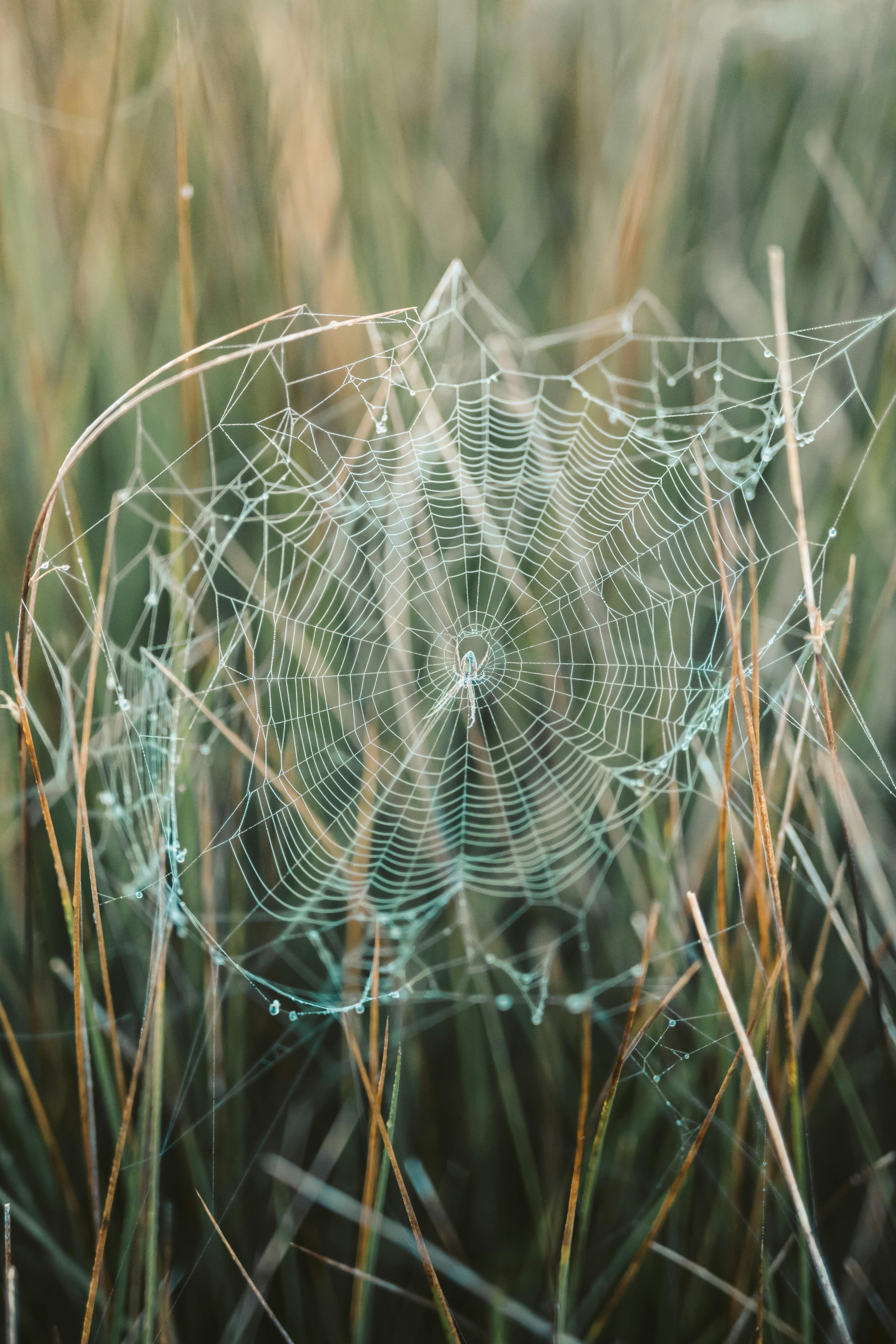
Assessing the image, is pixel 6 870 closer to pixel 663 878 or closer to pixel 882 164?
pixel 663 878

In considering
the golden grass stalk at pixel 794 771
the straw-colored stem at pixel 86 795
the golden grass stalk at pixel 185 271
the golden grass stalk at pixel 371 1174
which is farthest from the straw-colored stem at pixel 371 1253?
the golden grass stalk at pixel 185 271

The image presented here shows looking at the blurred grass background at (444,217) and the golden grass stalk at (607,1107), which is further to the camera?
the blurred grass background at (444,217)

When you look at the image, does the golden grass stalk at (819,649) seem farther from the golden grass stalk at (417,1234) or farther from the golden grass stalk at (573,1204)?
the golden grass stalk at (417,1234)

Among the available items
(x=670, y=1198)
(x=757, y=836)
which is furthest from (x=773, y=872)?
(x=670, y=1198)

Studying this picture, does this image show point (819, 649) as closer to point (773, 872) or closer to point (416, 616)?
point (773, 872)

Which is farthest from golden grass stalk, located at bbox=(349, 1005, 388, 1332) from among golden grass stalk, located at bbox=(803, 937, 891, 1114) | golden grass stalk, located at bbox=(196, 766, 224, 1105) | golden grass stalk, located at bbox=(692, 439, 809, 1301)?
golden grass stalk, located at bbox=(803, 937, 891, 1114)

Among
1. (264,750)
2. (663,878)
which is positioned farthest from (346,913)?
(663,878)
